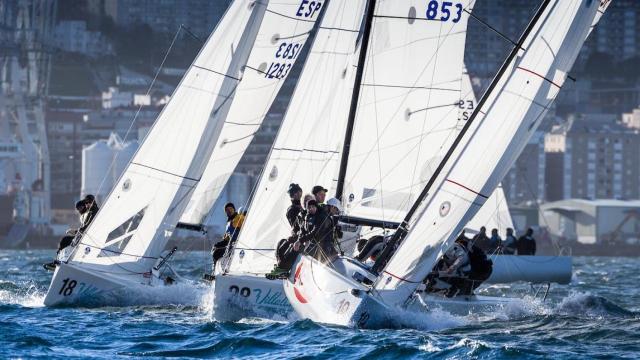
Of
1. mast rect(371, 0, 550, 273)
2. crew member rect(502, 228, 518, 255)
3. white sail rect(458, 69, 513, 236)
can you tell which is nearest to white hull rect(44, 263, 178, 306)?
mast rect(371, 0, 550, 273)

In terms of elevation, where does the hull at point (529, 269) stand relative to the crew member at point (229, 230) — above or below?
below

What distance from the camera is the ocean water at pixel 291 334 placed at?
1588 centimetres

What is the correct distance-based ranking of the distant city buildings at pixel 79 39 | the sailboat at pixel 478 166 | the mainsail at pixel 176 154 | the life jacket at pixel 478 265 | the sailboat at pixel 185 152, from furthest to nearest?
the distant city buildings at pixel 79 39 < the mainsail at pixel 176 154 < the sailboat at pixel 185 152 < the life jacket at pixel 478 265 < the sailboat at pixel 478 166

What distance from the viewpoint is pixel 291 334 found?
17359 millimetres

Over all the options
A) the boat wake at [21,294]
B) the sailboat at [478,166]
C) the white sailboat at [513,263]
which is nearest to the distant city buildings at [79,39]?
the white sailboat at [513,263]

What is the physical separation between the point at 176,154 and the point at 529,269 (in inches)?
397

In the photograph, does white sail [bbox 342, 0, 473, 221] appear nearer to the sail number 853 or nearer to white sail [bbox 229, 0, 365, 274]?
the sail number 853

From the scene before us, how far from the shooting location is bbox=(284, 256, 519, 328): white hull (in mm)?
17422

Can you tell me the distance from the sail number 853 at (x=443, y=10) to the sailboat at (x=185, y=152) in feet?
6.64

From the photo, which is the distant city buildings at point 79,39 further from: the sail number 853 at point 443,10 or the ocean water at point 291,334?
the ocean water at point 291,334

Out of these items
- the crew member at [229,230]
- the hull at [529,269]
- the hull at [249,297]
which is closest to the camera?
the hull at [249,297]

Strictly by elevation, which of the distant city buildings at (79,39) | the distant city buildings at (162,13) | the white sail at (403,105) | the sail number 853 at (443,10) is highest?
the distant city buildings at (162,13)

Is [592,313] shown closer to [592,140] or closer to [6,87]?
[6,87]

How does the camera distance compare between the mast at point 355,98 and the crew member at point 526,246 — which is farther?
the crew member at point 526,246
